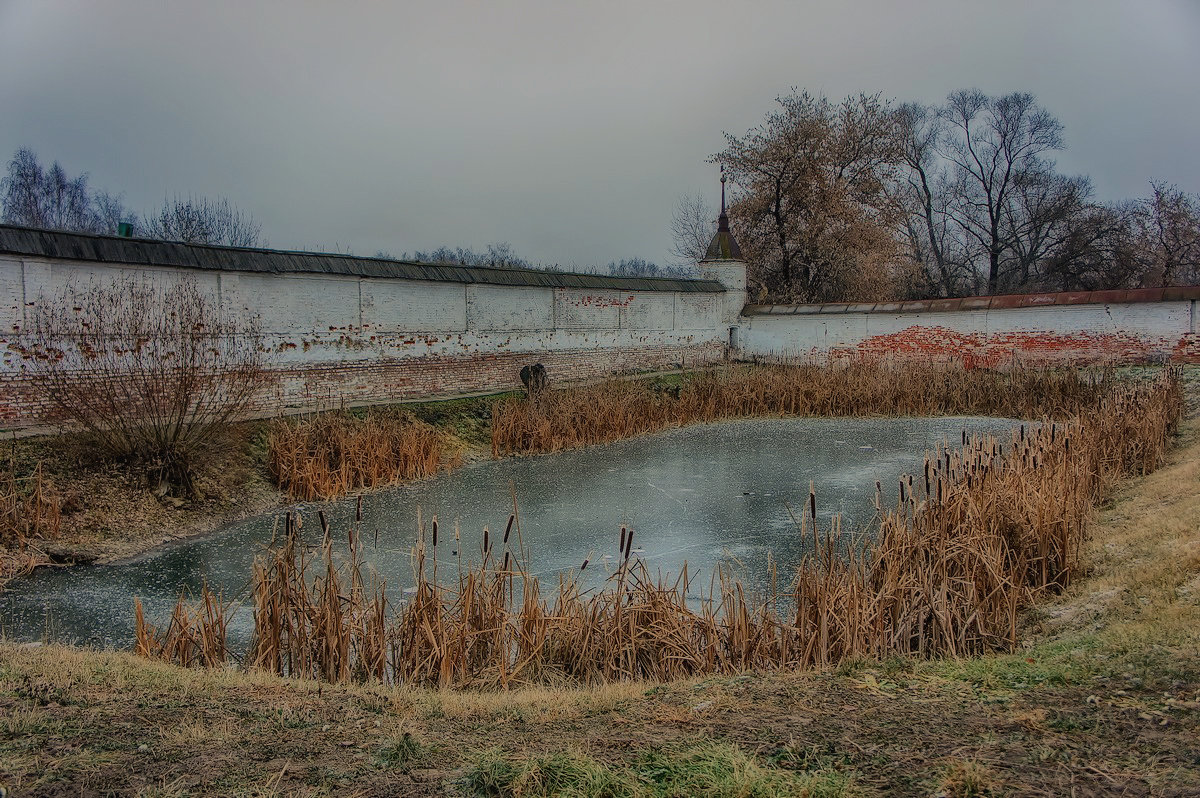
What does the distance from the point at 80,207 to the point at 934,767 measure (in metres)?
40.0

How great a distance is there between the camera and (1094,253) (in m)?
31.1

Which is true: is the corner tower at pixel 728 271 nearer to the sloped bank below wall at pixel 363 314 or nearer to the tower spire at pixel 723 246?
the tower spire at pixel 723 246

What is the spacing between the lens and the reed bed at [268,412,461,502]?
32.7 ft

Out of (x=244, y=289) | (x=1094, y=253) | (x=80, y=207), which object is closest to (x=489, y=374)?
(x=244, y=289)

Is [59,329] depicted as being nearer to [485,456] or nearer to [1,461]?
[1,461]

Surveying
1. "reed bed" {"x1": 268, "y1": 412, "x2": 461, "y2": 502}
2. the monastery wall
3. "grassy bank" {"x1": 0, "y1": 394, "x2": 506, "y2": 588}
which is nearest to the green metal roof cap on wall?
the monastery wall

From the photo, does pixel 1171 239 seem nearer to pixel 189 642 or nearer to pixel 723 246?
pixel 723 246

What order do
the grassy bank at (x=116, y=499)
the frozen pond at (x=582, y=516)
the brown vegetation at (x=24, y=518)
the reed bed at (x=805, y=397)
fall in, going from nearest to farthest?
the frozen pond at (x=582, y=516)
the brown vegetation at (x=24, y=518)
the grassy bank at (x=116, y=499)
the reed bed at (x=805, y=397)

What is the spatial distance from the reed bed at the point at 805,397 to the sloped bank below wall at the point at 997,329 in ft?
4.28

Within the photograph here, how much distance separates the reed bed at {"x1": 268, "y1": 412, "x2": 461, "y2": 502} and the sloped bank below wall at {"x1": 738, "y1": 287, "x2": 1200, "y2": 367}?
1376 centimetres

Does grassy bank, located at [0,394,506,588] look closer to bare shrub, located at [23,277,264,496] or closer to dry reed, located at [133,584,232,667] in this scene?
bare shrub, located at [23,277,264,496]

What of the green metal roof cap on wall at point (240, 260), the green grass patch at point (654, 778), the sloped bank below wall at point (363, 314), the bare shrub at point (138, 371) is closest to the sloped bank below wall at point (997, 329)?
the sloped bank below wall at point (363, 314)

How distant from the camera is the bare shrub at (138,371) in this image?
9047 millimetres

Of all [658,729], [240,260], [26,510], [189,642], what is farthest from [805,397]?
[658,729]
